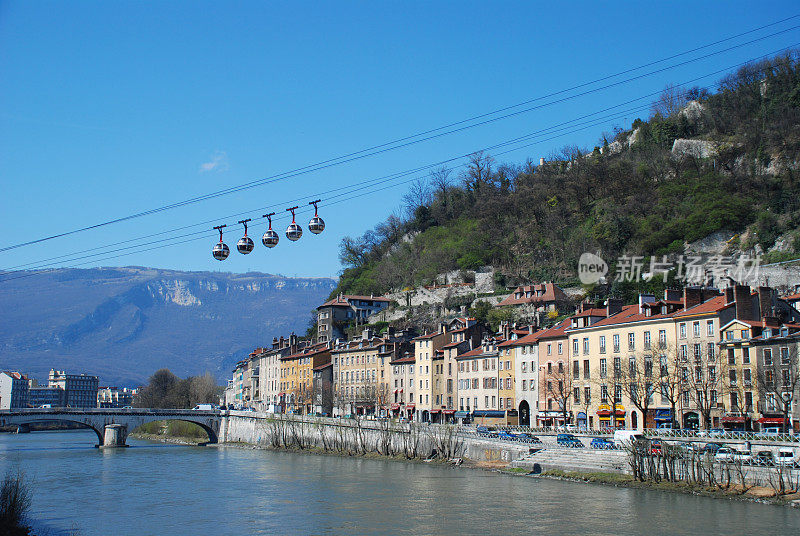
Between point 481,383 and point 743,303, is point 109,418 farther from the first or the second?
point 743,303

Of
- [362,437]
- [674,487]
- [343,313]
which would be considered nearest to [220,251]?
[674,487]

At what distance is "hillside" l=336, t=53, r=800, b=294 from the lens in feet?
266

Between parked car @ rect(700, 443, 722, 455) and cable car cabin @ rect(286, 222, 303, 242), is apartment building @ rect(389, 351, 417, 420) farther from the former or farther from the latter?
cable car cabin @ rect(286, 222, 303, 242)

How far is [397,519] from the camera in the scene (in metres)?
35.1

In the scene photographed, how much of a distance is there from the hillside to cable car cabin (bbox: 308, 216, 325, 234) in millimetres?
57161

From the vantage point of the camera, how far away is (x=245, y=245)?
2570 centimetres

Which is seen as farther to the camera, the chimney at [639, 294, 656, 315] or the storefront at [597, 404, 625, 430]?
the chimney at [639, 294, 656, 315]

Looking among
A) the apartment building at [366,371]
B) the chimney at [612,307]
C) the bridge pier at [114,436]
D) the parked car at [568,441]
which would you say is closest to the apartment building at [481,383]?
the chimney at [612,307]

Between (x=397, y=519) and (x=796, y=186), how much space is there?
206ft

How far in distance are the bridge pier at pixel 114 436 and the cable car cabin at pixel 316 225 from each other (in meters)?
75.1

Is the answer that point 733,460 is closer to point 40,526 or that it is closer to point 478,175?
point 40,526

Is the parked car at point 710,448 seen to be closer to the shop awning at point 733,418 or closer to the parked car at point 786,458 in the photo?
the parked car at point 786,458

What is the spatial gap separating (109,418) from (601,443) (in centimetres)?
6507

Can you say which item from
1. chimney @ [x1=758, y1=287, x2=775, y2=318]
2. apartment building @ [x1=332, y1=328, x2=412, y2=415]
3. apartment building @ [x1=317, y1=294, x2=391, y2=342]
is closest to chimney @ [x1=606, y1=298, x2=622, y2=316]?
chimney @ [x1=758, y1=287, x2=775, y2=318]
